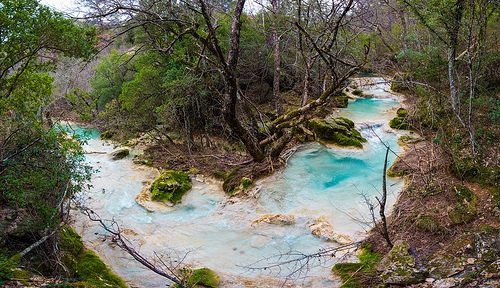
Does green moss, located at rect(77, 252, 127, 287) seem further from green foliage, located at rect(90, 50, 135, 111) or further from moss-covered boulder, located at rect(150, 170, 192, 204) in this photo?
green foliage, located at rect(90, 50, 135, 111)

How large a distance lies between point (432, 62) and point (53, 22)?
9.28 m

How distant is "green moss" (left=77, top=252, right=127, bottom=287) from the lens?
4.74 metres

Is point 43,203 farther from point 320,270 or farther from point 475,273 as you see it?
point 475,273

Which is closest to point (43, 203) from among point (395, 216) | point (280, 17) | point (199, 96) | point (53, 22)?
point (53, 22)

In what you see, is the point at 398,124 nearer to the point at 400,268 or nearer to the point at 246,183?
the point at 246,183

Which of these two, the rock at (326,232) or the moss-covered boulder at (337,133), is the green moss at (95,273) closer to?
the rock at (326,232)

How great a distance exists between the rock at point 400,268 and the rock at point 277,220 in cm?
255

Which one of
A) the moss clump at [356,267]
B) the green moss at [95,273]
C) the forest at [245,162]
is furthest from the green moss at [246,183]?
the green moss at [95,273]

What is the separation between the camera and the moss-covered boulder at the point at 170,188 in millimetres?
8680

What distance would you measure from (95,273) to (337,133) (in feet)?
26.1

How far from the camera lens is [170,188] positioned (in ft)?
29.0

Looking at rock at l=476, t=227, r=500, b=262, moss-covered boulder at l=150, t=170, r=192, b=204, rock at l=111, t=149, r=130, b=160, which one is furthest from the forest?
rock at l=111, t=149, r=130, b=160

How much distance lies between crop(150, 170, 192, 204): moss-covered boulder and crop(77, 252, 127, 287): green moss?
10.4ft

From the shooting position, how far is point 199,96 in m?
11.3
